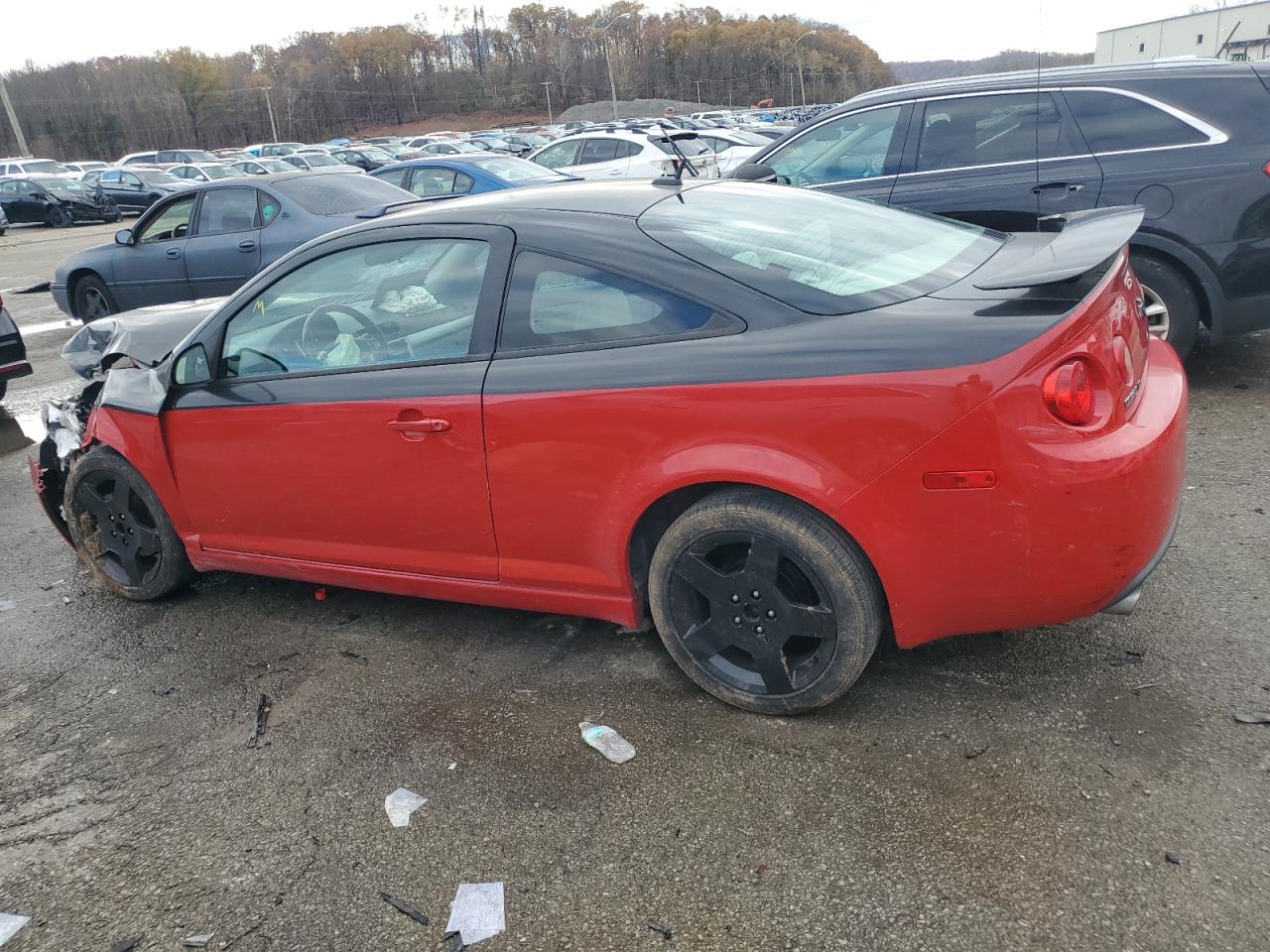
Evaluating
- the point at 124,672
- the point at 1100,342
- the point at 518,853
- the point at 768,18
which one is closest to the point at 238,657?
the point at 124,672

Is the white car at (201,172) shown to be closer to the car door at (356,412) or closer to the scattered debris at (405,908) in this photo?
the car door at (356,412)

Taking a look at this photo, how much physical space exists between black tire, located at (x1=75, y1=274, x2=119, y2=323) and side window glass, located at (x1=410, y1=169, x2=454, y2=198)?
3.50 m

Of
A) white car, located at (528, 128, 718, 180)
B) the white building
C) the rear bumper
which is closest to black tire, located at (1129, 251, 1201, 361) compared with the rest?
the rear bumper

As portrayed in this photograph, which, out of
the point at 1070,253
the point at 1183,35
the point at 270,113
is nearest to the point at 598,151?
the point at 1070,253

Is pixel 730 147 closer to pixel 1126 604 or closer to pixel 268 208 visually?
pixel 268 208

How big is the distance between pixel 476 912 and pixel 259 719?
1285 millimetres

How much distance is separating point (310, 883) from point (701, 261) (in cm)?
202

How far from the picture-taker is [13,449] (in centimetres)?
671

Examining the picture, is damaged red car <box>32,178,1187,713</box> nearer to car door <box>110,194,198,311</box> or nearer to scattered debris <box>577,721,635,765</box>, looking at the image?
scattered debris <box>577,721,635,765</box>

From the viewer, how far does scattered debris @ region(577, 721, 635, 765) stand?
2.89 meters

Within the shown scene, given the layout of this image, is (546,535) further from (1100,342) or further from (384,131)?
(384,131)

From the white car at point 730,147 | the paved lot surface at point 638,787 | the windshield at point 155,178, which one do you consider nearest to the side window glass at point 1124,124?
the paved lot surface at point 638,787

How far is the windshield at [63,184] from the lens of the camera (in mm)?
29156

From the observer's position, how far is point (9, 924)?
8.05 feet
